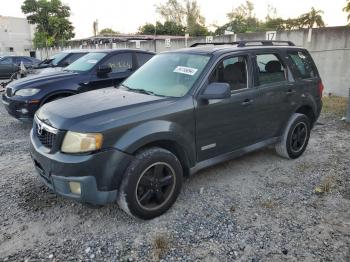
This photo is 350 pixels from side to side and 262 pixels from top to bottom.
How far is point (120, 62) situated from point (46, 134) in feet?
14.3

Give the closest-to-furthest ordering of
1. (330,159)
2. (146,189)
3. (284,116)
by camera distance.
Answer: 1. (146,189)
2. (284,116)
3. (330,159)

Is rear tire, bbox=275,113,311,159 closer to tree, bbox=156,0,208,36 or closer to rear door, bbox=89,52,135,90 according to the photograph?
rear door, bbox=89,52,135,90

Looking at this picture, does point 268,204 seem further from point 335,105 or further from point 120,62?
point 335,105

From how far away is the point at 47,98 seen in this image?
6363 millimetres

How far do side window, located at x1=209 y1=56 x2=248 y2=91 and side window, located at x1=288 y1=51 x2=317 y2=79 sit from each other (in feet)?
3.63

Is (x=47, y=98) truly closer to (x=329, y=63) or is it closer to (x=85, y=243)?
(x=85, y=243)

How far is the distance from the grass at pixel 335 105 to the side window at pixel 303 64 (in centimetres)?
336

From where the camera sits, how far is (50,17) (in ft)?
150

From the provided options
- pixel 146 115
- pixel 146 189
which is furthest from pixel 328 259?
pixel 146 115

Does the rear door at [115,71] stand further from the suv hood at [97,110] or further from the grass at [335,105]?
the grass at [335,105]

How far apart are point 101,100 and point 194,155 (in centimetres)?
122

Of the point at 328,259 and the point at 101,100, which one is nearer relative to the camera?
the point at 328,259

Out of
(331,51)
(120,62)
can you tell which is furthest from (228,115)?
(331,51)

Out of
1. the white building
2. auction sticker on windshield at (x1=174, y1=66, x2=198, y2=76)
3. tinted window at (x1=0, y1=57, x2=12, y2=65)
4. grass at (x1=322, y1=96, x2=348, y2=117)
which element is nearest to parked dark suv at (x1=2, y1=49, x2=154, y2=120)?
auction sticker on windshield at (x1=174, y1=66, x2=198, y2=76)
